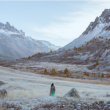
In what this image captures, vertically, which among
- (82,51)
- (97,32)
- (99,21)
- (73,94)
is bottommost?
(73,94)

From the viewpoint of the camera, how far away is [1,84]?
1816 centimetres

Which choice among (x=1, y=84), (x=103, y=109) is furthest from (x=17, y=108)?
(x=1, y=84)

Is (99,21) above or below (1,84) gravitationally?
above

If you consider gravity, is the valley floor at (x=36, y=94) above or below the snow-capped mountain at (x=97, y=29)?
below

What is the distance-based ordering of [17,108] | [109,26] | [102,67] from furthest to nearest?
[109,26]
[102,67]
[17,108]

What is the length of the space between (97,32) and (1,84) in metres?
155

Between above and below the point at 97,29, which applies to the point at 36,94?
below

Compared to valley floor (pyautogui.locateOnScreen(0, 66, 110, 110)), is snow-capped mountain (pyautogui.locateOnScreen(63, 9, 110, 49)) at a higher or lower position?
higher

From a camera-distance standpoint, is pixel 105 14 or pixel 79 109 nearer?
pixel 79 109

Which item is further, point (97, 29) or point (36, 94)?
point (97, 29)

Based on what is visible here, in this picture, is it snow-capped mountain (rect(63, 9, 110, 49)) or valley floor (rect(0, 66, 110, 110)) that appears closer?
valley floor (rect(0, 66, 110, 110))

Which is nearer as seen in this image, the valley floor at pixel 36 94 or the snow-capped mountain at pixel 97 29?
the valley floor at pixel 36 94

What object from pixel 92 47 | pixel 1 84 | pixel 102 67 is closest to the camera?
pixel 1 84

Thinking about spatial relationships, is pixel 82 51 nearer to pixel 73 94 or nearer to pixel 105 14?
pixel 105 14
